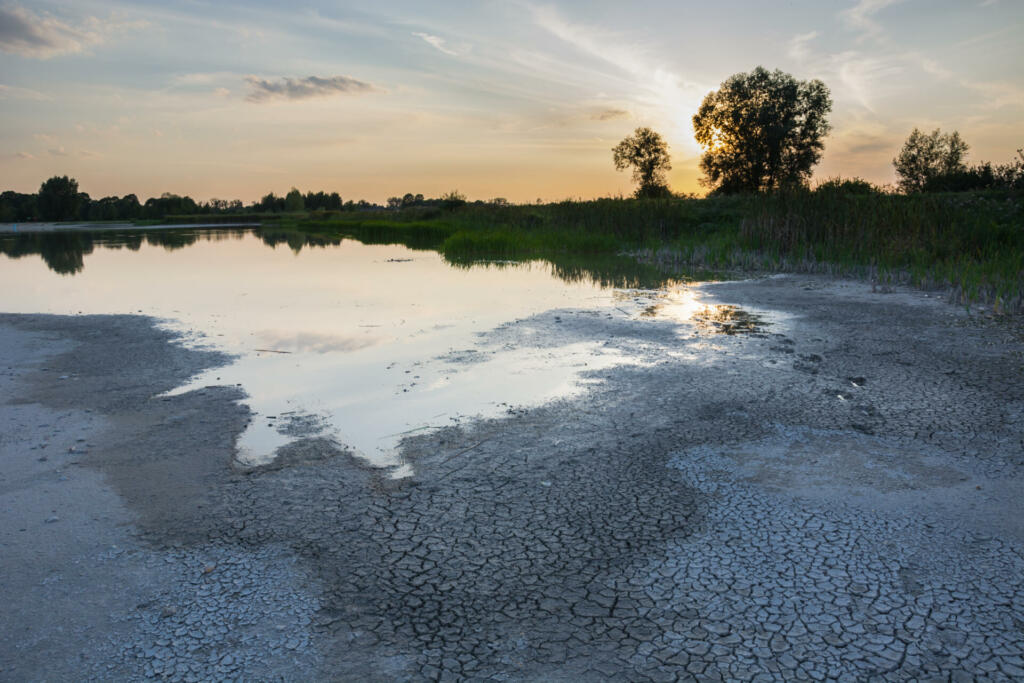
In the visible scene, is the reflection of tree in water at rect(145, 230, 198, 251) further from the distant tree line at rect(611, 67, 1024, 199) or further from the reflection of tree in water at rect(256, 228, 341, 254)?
the distant tree line at rect(611, 67, 1024, 199)

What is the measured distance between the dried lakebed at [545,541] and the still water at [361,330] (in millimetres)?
399

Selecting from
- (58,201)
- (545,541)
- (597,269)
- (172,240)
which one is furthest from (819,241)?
(58,201)

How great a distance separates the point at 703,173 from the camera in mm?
54156

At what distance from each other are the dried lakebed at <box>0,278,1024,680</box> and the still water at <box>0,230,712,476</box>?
40cm

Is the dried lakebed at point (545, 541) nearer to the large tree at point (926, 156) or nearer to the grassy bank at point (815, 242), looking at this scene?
the grassy bank at point (815, 242)

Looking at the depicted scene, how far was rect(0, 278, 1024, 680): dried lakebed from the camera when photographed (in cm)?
217

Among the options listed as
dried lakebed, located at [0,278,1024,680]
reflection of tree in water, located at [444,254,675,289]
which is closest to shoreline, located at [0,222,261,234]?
reflection of tree in water, located at [444,254,675,289]

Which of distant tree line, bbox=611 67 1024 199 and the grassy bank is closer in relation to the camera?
the grassy bank

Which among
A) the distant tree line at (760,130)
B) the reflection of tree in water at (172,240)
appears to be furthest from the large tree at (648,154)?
the reflection of tree in water at (172,240)

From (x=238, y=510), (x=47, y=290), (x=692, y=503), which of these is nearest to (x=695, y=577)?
(x=692, y=503)

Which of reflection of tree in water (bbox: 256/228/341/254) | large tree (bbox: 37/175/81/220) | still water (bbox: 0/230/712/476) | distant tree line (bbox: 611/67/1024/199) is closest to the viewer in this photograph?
still water (bbox: 0/230/712/476)

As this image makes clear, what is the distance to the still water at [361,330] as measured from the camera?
476 cm

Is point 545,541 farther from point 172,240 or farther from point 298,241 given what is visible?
point 172,240

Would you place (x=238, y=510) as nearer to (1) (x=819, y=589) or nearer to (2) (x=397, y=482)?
(2) (x=397, y=482)
